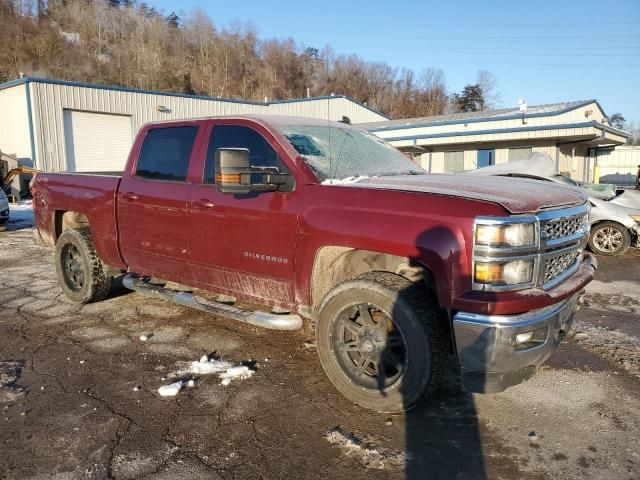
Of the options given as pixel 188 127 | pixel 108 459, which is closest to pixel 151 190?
pixel 188 127

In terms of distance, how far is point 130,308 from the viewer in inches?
231

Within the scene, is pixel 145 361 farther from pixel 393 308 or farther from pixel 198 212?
pixel 393 308

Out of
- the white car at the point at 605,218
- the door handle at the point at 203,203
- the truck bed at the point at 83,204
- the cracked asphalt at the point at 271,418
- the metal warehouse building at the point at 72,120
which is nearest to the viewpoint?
the cracked asphalt at the point at 271,418

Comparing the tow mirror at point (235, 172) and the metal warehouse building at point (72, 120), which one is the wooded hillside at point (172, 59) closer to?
the metal warehouse building at point (72, 120)

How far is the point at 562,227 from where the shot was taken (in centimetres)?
332

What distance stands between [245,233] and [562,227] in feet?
7.49

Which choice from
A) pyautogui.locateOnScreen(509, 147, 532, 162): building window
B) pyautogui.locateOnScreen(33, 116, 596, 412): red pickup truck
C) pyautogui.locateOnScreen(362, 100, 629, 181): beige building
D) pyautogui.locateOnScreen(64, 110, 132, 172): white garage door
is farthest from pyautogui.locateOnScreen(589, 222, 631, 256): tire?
pyautogui.locateOnScreen(64, 110, 132, 172): white garage door

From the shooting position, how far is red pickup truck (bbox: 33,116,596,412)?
9.57 feet

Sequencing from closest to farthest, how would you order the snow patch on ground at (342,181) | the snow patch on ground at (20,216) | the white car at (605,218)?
the snow patch on ground at (342,181) < the white car at (605,218) < the snow patch on ground at (20,216)

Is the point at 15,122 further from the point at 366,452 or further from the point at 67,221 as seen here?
the point at 366,452

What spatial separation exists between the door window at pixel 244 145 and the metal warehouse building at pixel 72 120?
60.4ft

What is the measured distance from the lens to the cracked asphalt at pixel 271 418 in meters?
2.82

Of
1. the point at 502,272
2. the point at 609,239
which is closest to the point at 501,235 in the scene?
the point at 502,272

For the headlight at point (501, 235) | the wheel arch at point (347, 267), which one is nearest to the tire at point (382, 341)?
the wheel arch at point (347, 267)
